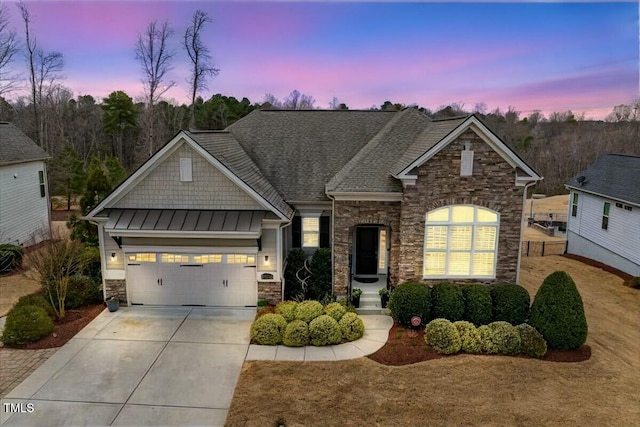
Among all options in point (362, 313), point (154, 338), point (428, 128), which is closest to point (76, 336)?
point (154, 338)

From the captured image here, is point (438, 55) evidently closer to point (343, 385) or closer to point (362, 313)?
point (362, 313)

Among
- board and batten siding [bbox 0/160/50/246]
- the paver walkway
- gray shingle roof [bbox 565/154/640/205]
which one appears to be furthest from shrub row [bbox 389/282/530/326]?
board and batten siding [bbox 0/160/50/246]

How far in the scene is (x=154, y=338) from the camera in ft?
39.4

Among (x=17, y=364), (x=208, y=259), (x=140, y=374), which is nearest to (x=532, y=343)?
(x=208, y=259)

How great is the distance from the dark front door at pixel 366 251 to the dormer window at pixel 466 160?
13.6 ft

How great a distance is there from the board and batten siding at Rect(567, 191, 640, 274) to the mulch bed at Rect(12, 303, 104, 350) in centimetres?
2140

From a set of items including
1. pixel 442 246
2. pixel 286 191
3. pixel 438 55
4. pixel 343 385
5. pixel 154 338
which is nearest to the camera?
pixel 343 385

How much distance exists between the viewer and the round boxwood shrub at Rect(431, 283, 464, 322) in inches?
491

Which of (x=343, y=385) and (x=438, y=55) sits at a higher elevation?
(x=438, y=55)

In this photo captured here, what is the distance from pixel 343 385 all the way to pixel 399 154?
8539 mm

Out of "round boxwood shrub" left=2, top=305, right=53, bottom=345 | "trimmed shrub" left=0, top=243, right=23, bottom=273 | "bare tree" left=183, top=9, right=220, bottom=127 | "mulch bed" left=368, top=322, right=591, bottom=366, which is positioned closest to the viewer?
"mulch bed" left=368, top=322, right=591, bottom=366

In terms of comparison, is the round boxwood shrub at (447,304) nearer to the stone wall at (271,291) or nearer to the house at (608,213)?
the stone wall at (271,291)

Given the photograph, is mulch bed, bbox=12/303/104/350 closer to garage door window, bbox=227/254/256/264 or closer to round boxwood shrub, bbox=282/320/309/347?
garage door window, bbox=227/254/256/264

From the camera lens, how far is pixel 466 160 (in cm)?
1318
